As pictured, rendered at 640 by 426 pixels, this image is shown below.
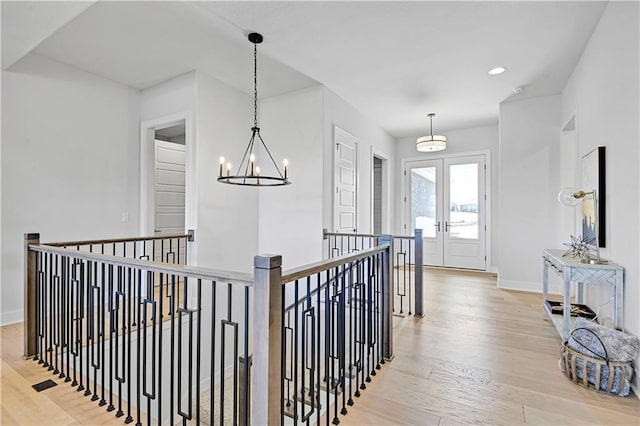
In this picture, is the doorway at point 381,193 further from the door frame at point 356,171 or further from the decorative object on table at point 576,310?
the decorative object on table at point 576,310

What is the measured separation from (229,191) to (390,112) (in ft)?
9.75

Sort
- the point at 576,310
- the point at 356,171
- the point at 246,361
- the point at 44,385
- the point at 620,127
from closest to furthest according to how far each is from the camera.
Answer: the point at 246,361 → the point at 44,385 → the point at 620,127 → the point at 576,310 → the point at 356,171

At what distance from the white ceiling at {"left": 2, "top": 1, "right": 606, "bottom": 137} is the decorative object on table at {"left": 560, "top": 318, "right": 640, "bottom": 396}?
8.46 feet

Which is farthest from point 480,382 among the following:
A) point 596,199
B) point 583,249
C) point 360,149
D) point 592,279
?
point 360,149

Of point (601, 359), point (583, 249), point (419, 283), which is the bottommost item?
point (601, 359)

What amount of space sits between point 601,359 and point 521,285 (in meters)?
2.97

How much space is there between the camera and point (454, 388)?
2203 mm

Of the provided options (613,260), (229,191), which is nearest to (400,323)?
(613,260)

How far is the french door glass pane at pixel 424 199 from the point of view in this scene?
6887 mm

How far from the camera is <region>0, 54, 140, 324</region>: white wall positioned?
3432 mm

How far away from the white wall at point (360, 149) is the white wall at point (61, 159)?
8.60 feet

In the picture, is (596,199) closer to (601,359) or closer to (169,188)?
(601,359)

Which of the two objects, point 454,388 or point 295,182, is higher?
point 295,182

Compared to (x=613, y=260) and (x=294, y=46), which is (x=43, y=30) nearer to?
(x=294, y=46)
